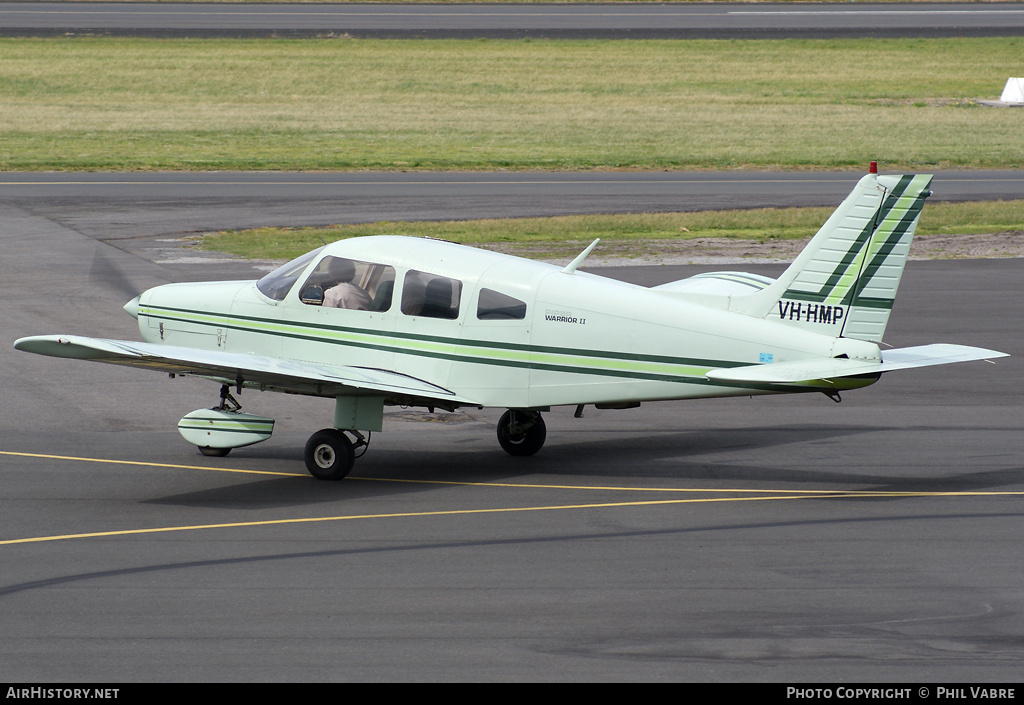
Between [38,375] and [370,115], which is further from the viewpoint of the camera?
Result: [370,115]

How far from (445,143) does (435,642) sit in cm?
4160

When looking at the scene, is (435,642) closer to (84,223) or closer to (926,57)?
(84,223)

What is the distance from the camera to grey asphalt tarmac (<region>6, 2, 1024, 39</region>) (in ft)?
240

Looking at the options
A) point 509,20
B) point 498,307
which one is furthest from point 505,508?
point 509,20

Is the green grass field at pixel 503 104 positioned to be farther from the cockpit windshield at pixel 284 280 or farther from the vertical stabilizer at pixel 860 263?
the vertical stabilizer at pixel 860 263

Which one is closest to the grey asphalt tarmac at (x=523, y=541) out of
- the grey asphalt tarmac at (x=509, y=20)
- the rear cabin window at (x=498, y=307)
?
the rear cabin window at (x=498, y=307)

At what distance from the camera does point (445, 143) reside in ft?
163

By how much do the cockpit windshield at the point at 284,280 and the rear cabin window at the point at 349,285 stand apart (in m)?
0.20

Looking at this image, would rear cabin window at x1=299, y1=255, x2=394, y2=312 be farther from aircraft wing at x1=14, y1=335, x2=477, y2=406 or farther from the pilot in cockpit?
aircraft wing at x1=14, y1=335, x2=477, y2=406

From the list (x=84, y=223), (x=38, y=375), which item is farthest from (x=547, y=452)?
(x=84, y=223)

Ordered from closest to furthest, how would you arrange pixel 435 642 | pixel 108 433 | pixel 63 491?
1. pixel 435 642
2. pixel 63 491
3. pixel 108 433

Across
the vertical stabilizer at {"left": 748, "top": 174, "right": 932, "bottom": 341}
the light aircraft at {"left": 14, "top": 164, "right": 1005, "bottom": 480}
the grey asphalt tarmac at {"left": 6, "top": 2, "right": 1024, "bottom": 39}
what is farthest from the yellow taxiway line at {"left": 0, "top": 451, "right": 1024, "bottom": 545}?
the grey asphalt tarmac at {"left": 6, "top": 2, "right": 1024, "bottom": 39}

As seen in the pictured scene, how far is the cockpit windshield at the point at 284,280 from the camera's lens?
14812 mm

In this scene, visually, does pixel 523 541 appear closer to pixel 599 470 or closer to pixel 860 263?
pixel 599 470
